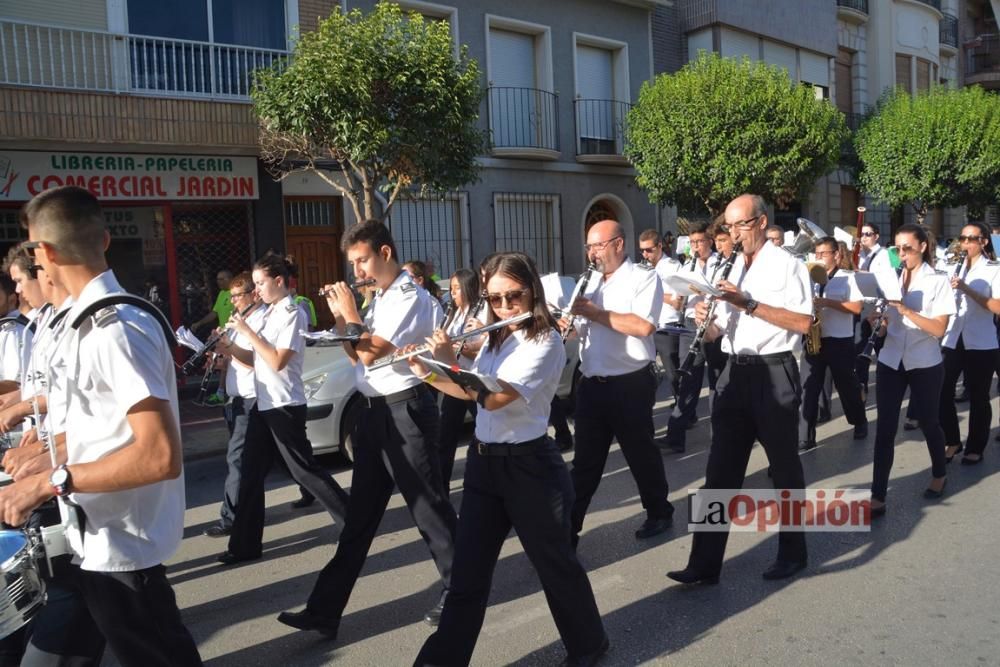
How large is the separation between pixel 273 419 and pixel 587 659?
248cm

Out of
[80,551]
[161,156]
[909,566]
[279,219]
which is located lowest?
[909,566]

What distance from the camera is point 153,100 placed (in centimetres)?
1173

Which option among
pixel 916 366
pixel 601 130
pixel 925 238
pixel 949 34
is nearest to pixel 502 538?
pixel 916 366

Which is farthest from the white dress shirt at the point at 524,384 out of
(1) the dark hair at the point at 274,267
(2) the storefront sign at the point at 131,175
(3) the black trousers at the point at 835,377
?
(2) the storefront sign at the point at 131,175

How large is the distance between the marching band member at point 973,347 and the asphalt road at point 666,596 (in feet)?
1.98

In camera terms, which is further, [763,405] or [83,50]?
[83,50]

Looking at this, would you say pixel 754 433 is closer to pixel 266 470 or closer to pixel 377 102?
pixel 266 470

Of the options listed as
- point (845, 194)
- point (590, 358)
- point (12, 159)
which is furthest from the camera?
point (845, 194)

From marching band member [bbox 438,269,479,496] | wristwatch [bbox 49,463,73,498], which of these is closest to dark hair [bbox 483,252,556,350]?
wristwatch [bbox 49,463,73,498]

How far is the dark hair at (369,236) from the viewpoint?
4.34 meters

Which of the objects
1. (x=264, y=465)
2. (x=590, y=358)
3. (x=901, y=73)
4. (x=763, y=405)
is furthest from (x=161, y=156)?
(x=901, y=73)

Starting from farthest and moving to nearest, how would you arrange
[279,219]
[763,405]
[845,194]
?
[845,194] → [279,219] → [763,405]

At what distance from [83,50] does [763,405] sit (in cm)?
1053

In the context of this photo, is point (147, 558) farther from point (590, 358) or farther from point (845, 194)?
point (845, 194)
